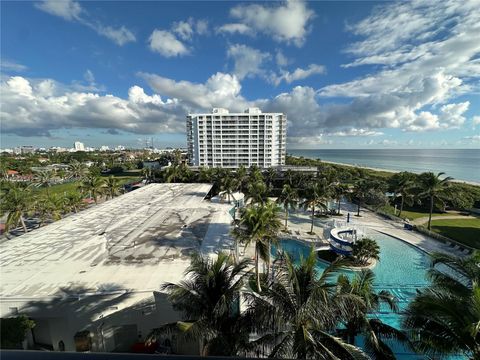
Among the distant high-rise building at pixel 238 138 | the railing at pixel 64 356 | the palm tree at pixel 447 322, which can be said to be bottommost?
the palm tree at pixel 447 322

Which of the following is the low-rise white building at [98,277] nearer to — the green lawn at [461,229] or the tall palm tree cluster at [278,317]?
the tall palm tree cluster at [278,317]

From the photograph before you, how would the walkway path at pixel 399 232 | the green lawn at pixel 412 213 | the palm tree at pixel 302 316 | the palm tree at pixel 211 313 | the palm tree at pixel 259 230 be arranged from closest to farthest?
1. the palm tree at pixel 302 316
2. the palm tree at pixel 211 313
3. the palm tree at pixel 259 230
4. the walkway path at pixel 399 232
5. the green lawn at pixel 412 213

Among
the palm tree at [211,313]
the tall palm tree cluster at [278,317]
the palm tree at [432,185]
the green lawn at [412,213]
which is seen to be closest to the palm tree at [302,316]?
the tall palm tree cluster at [278,317]

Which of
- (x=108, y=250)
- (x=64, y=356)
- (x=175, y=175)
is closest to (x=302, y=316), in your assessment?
(x=64, y=356)

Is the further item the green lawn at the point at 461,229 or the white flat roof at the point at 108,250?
the green lawn at the point at 461,229

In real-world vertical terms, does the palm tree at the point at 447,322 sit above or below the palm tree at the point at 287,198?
above

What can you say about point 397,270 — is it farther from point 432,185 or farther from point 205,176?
point 205,176

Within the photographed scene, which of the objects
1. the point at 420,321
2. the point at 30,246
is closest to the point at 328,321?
the point at 420,321
